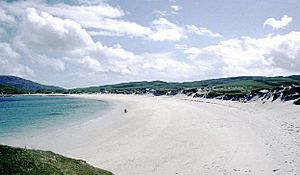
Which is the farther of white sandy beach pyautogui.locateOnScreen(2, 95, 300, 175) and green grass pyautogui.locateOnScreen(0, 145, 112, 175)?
white sandy beach pyautogui.locateOnScreen(2, 95, 300, 175)

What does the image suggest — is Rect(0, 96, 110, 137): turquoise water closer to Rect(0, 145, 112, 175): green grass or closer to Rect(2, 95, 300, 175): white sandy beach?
Rect(2, 95, 300, 175): white sandy beach

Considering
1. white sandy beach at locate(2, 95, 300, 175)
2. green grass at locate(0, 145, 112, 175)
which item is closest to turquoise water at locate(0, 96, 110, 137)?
white sandy beach at locate(2, 95, 300, 175)

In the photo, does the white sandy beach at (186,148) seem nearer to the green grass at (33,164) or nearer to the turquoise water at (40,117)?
the green grass at (33,164)

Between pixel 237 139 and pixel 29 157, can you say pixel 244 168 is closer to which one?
pixel 237 139

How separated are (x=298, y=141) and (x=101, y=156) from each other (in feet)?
44.5

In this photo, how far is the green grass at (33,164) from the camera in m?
10.2

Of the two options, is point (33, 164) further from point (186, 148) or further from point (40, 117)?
point (40, 117)

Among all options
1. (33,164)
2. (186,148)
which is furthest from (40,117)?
(33,164)

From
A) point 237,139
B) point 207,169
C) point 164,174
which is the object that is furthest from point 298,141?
point 164,174

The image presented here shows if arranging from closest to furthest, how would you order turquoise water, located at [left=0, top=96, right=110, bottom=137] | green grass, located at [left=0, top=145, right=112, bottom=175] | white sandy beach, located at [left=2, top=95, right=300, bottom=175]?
green grass, located at [left=0, top=145, right=112, bottom=175] → white sandy beach, located at [left=2, top=95, right=300, bottom=175] → turquoise water, located at [left=0, top=96, right=110, bottom=137]

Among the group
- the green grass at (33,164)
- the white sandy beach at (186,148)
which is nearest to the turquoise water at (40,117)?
the white sandy beach at (186,148)

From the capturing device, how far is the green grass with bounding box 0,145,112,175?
1023 centimetres

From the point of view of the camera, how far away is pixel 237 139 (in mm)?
24812

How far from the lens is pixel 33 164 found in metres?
10.8
